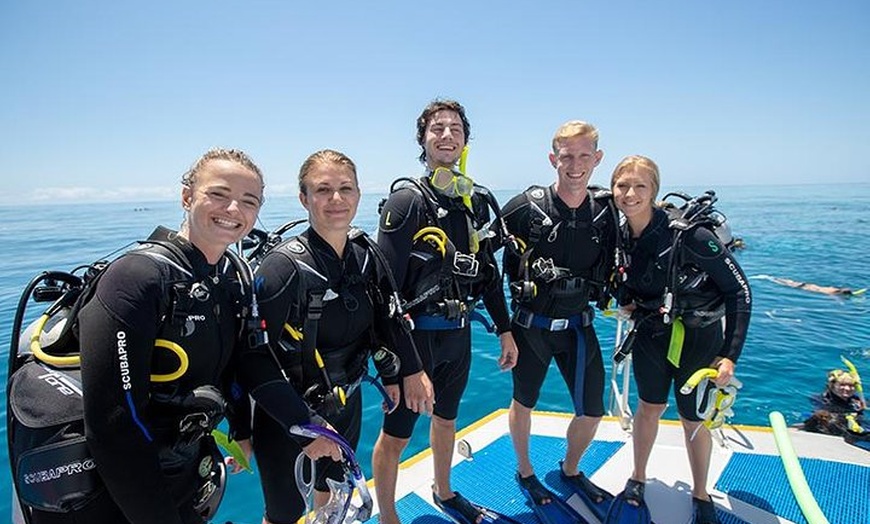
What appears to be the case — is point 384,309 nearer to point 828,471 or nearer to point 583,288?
point 583,288

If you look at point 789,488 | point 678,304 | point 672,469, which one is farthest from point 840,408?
point 678,304

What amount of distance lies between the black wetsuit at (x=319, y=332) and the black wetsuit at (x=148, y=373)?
0.29m

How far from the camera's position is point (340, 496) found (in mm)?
2031

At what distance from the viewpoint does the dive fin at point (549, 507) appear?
309 centimetres

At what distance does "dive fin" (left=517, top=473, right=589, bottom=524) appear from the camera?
10.1 ft

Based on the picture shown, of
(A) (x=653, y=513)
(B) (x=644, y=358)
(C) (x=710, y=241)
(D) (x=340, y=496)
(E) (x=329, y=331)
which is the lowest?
(A) (x=653, y=513)

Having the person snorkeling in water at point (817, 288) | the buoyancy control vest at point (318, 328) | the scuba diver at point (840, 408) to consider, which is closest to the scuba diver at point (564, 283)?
the buoyancy control vest at point (318, 328)

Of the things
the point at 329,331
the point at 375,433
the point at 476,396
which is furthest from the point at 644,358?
the point at 476,396

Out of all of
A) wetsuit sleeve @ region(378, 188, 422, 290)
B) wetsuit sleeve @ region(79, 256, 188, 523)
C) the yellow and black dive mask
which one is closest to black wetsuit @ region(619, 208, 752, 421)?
the yellow and black dive mask

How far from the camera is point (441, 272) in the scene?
2.81 meters

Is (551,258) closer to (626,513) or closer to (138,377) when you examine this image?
(626,513)

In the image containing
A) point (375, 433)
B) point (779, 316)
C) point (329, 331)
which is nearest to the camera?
point (329, 331)

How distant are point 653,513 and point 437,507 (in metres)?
1.55

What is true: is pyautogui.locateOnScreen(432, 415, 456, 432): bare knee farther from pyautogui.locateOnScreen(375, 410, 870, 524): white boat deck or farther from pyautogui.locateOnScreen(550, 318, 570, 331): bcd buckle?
pyautogui.locateOnScreen(550, 318, 570, 331): bcd buckle
